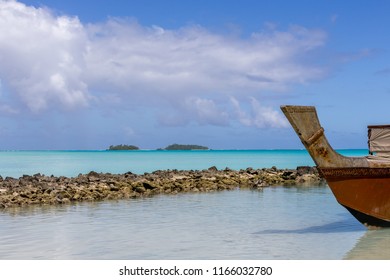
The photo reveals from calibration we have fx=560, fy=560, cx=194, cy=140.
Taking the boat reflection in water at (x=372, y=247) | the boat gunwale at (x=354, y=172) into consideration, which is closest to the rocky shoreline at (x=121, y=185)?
the boat gunwale at (x=354, y=172)

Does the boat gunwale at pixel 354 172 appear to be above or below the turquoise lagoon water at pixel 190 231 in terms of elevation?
above

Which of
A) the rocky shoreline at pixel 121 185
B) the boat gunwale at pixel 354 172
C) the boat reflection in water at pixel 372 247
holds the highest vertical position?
the boat gunwale at pixel 354 172

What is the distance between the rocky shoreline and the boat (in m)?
9.91

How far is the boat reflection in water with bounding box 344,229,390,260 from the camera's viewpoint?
10023 mm

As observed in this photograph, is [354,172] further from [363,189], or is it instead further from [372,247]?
[372,247]

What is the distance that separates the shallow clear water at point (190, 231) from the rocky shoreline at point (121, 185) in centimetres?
120

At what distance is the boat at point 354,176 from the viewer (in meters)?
11.2

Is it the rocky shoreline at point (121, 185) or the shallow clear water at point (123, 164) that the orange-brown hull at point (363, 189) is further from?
the shallow clear water at point (123, 164)

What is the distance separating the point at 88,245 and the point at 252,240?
3.38 metres

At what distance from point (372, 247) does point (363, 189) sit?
4.91ft

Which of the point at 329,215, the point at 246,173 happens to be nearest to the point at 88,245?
the point at 329,215

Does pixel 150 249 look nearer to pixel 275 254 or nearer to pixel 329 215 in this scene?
pixel 275 254

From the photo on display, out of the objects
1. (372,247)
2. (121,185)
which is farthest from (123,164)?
(372,247)

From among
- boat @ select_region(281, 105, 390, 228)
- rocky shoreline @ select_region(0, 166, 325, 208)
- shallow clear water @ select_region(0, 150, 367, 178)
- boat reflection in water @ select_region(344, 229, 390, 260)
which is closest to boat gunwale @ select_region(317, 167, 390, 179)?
boat @ select_region(281, 105, 390, 228)
